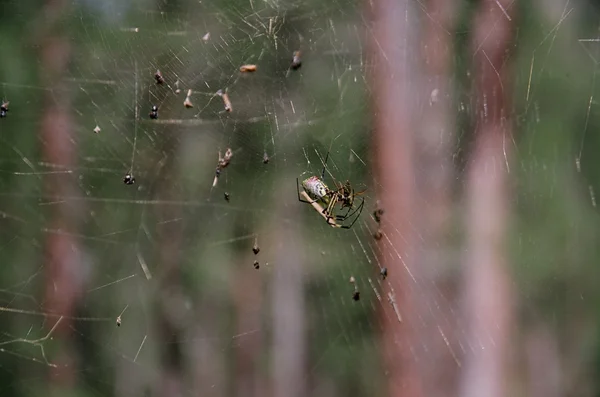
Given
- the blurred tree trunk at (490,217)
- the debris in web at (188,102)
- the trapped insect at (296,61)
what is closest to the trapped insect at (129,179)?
the debris in web at (188,102)

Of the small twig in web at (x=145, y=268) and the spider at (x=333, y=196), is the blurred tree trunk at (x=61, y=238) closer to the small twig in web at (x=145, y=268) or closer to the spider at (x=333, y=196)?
the small twig in web at (x=145, y=268)

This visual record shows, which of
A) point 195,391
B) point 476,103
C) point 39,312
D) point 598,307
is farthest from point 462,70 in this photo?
point 39,312

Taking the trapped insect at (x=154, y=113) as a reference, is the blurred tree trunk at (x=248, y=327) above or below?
below

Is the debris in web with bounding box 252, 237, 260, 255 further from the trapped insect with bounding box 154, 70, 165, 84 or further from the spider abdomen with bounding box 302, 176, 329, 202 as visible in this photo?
the trapped insect with bounding box 154, 70, 165, 84

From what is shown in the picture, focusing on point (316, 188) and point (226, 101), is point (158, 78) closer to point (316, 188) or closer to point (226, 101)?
point (226, 101)

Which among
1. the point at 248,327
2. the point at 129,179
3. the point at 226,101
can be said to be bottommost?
the point at 248,327

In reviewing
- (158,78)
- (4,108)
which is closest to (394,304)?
(158,78)
